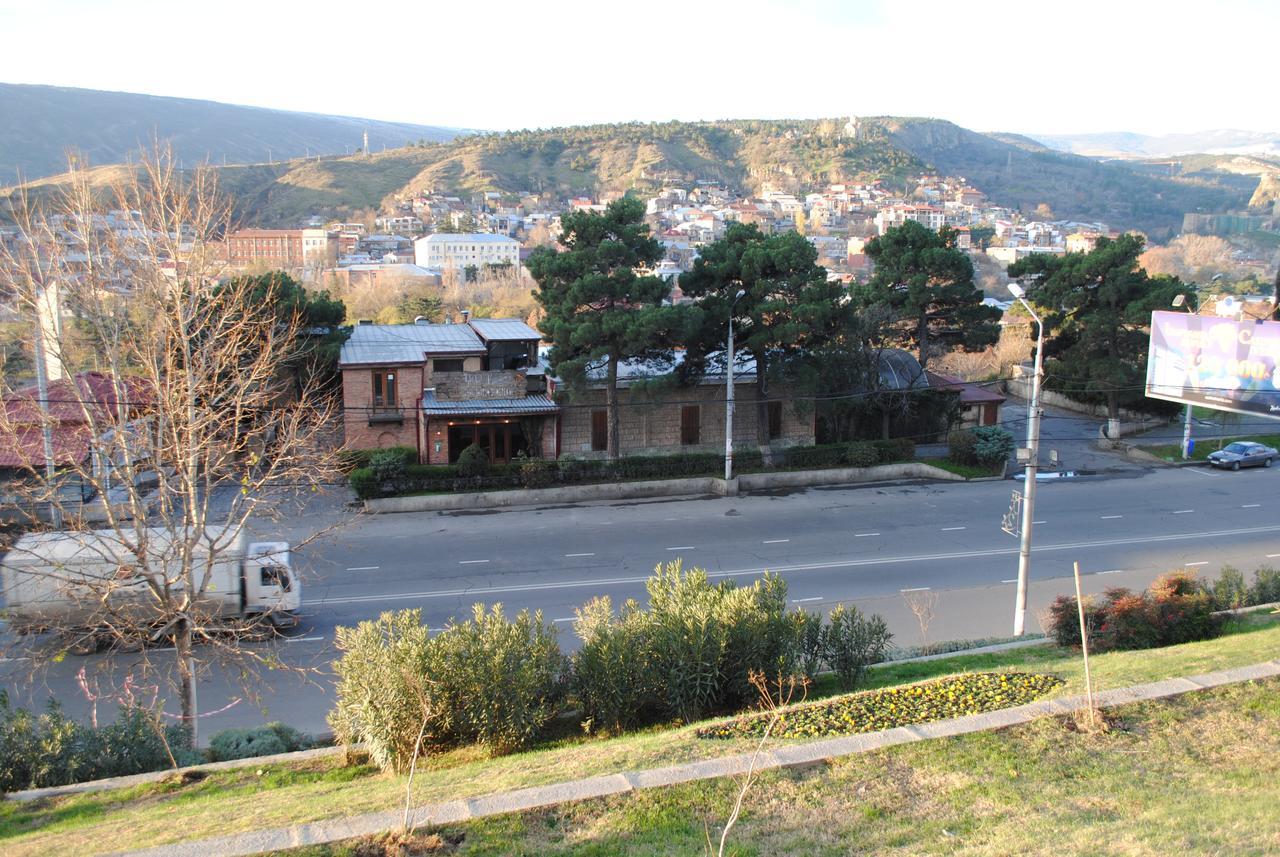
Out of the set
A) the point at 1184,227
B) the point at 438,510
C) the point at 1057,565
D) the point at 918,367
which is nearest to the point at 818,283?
the point at 918,367

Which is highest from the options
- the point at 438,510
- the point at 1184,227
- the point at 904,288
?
the point at 1184,227

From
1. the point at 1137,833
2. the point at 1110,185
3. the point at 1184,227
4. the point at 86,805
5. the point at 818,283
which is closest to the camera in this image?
the point at 1137,833

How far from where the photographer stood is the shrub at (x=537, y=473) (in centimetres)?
2640

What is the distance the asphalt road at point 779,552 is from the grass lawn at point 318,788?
149 inches

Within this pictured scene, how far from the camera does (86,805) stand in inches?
342

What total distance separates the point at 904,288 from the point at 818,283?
5996mm

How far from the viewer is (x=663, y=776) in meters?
7.73

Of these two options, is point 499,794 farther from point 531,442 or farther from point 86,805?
point 531,442

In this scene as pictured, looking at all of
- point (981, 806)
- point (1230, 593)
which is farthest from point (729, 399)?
point (981, 806)


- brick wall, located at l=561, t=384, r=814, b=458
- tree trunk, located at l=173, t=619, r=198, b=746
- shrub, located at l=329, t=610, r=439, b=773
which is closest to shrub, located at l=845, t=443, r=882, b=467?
brick wall, located at l=561, t=384, r=814, b=458

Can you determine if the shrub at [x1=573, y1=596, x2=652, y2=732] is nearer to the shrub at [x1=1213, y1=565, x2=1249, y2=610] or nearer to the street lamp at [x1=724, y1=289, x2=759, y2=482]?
the shrub at [x1=1213, y1=565, x2=1249, y2=610]

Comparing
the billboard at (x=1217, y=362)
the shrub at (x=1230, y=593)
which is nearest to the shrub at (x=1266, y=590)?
the shrub at (x=1230, y=593)

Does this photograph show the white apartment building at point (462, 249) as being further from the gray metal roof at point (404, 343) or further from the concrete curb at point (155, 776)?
the concrete curb at point (155, 776)

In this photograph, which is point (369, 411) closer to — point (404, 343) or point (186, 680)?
point (404, 343)
